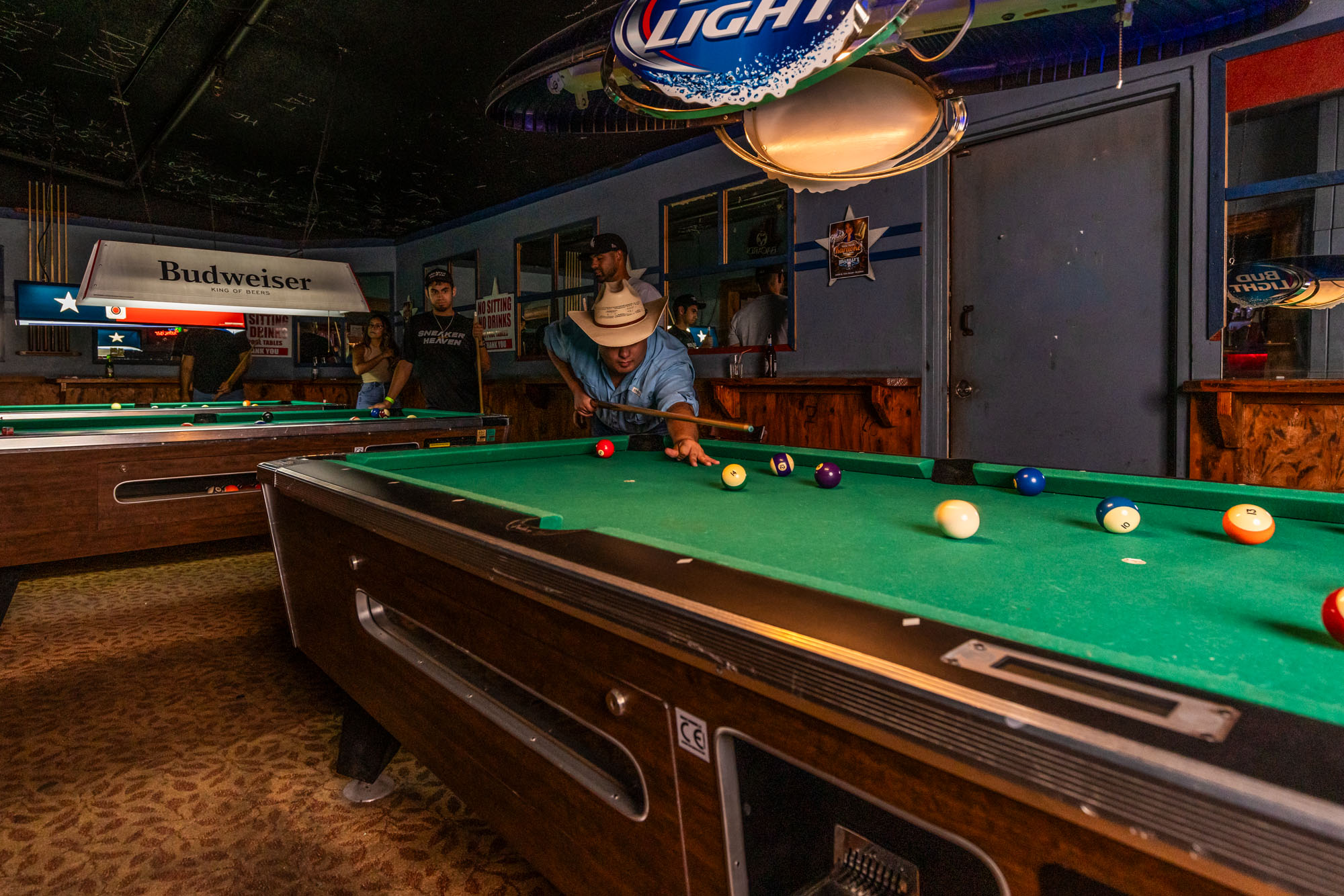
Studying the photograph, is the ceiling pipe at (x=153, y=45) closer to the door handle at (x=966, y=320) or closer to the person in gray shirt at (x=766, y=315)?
the person in gray shirt at (x=766, y=315)

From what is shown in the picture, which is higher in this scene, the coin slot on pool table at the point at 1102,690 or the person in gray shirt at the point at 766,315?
the person in gray shirt at the point at 766,315

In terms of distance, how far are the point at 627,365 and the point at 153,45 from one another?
3239 mm

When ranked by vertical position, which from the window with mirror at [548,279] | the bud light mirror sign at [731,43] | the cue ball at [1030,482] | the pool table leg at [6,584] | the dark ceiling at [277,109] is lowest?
the pool table leg at [6,584]

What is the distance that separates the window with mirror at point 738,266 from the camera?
4621 millimetres

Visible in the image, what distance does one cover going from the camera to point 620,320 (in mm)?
2973

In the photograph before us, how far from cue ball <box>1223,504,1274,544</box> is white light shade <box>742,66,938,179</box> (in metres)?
1.04

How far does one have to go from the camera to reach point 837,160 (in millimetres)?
1676

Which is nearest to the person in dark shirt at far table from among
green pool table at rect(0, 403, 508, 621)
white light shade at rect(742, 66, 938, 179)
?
green pool table at rect(0, 403, 508, 621)

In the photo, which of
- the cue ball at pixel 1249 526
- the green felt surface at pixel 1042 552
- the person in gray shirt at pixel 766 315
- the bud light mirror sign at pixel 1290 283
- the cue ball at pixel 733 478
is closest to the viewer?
the green felt surface at pixel 1042 552

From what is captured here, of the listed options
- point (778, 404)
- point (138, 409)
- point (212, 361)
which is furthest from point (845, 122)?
point (212, 361)

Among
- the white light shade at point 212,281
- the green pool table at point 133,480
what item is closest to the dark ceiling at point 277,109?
the white light shade at point 212,281

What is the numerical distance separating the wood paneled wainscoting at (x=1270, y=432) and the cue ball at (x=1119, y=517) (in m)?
1.86

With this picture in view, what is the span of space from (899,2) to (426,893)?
5.80 feet

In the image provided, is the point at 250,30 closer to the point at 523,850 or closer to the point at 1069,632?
the point at 523,850
